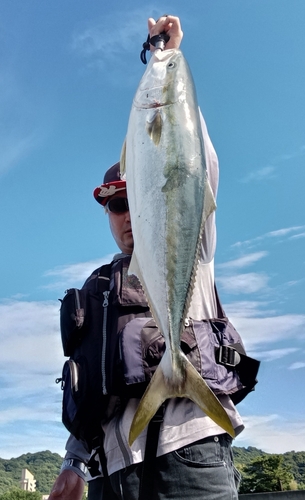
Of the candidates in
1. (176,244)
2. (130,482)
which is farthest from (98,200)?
(130,482)

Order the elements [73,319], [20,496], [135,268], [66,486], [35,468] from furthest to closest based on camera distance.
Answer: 1. [35,468]
2. [20,496]
3. [66,486]
4. [73,319]
5. [135,268]

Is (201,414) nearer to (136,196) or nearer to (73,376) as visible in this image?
(73,376)

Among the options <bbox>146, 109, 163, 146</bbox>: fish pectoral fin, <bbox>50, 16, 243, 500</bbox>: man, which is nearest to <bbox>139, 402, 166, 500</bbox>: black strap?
<bbox>50, 16, 243, 500</bbox>: man

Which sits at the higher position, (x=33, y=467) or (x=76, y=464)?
(x=33, y=467)

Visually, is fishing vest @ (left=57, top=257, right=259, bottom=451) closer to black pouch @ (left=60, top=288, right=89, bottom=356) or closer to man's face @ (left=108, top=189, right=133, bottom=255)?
black pouch @ (left=60, top=288, right=89, bottom=356)

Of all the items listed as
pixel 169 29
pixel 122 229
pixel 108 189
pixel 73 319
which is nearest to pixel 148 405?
pixel 73 319

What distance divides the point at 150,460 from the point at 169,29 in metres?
3.10

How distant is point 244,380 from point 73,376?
4.01 ft

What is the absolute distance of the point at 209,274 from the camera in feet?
11.5

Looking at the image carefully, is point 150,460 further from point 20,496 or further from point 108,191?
point 20,496

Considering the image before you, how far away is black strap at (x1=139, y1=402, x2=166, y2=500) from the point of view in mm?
2822

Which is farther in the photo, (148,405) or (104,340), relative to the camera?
(104,340)

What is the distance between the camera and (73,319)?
3512mm

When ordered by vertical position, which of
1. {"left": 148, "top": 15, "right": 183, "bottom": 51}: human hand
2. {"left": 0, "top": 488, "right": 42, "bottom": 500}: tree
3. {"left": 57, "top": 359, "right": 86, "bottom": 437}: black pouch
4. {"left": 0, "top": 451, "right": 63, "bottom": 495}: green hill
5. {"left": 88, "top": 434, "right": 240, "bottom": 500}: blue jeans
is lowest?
{"left": 88, "top": 434, "right": 240, "bottom": 500}: blue jeans
